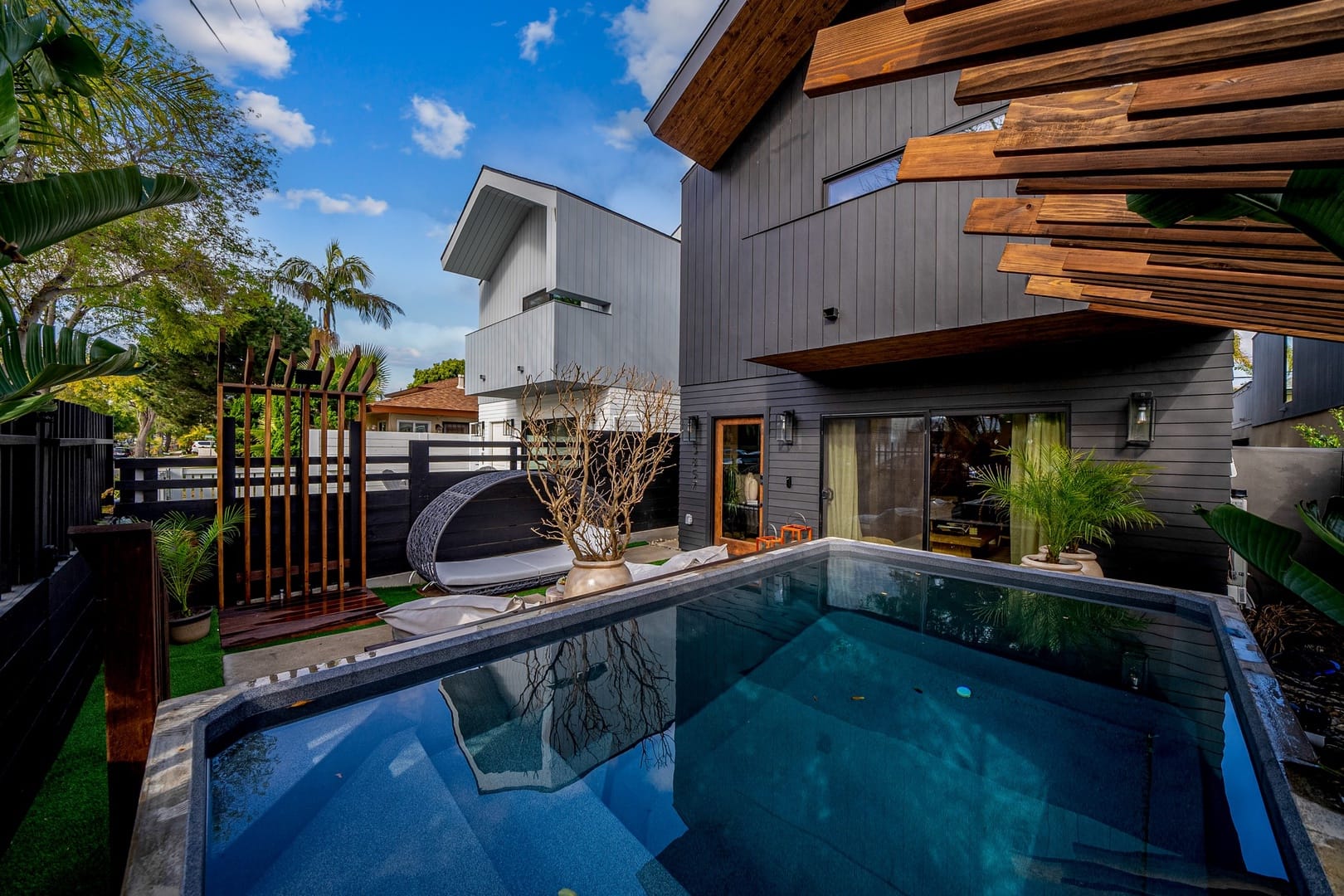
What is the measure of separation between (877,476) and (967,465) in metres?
0.97

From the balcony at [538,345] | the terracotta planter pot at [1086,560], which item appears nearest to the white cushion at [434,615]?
the terracotta planter pot at [1086,560]

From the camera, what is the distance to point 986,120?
5.22 meters

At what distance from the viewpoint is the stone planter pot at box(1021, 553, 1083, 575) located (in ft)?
14.4

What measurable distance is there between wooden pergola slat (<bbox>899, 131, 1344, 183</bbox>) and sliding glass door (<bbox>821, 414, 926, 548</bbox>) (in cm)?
422

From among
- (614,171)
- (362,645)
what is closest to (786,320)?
(362,645)

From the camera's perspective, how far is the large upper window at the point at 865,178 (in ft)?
19.3

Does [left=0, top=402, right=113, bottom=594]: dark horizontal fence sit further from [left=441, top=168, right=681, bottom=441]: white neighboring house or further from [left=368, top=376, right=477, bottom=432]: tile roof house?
[left=368, top=376, right=477, bottom=432]: tile roof house

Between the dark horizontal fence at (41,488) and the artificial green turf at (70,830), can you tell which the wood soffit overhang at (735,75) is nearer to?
the dark horizontal fence at (41,488)

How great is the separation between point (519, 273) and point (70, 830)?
10435 mm

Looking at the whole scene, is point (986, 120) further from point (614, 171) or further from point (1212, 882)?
point (614, 171)

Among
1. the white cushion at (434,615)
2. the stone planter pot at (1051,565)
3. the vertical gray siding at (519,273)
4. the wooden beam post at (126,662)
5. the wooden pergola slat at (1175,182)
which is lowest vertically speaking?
the white cushion at (434,615)

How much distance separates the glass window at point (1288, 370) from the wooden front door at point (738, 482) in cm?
883

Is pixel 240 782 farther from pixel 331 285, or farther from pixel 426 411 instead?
pixel 331 285

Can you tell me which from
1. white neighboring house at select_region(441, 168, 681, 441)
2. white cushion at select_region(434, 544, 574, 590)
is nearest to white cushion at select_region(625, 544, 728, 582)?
white cushion at select_region(434, 544, 574, 590)
